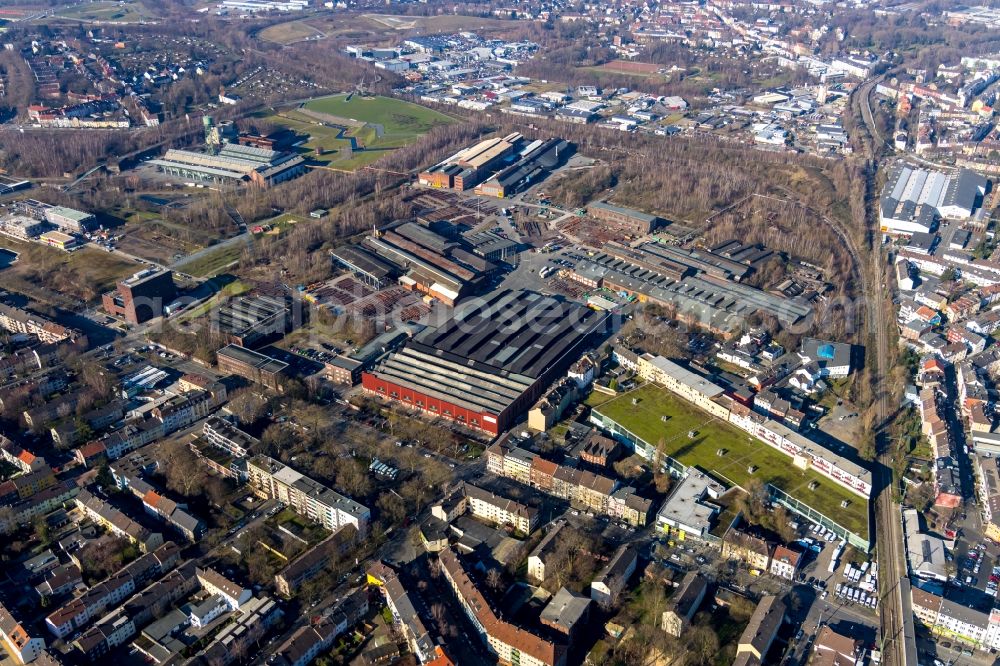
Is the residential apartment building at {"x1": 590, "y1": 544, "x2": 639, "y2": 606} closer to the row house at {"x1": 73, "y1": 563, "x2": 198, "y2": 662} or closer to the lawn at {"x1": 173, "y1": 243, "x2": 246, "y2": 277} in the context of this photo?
the row house at {"x1": 73, "y1": 563, "x2": 198, "y2": 662}

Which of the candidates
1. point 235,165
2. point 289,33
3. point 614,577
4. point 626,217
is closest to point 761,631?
point 614,577

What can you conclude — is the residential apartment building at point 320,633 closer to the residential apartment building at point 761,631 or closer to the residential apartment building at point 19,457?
the residential apartment building at point 761,631

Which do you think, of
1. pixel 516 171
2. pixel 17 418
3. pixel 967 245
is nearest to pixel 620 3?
pixel 516 171

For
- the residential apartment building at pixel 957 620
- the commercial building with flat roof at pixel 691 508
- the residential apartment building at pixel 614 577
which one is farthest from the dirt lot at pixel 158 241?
the residential apartment building at pixel 957 620

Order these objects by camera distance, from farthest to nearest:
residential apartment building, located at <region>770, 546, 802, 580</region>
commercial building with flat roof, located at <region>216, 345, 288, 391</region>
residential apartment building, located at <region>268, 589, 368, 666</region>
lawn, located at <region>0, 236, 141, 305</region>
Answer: lawn, located at <region>0, 236, 141, 305</region>
commercial building with flat roof, located at <region>216, 345, 288, 391</region>
residential apartment building, located at <region>770, 546, 802, 580</region>
residential apartment building, located at <region>268, 589, 368, 666</region>

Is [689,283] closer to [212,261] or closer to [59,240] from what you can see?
[212,261]

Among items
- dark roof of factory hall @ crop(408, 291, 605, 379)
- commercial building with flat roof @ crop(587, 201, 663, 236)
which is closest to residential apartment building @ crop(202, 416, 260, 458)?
dark roof of factory hall @ crop(408, 291, 605, 379)

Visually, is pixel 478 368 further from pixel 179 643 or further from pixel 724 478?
pixel 179 643
